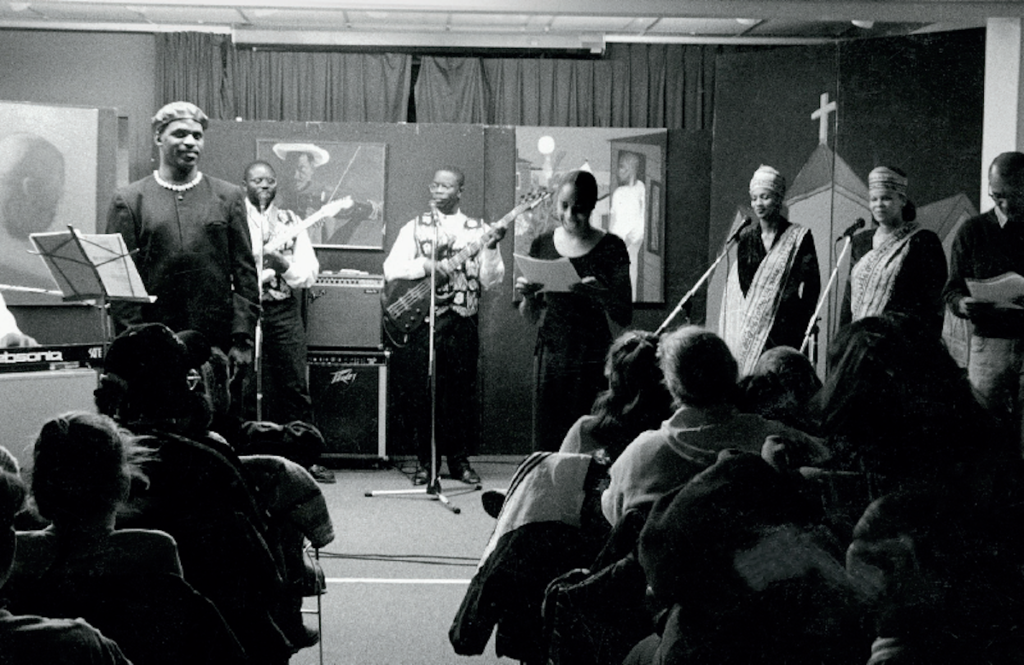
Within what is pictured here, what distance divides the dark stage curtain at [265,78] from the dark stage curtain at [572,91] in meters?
0.27

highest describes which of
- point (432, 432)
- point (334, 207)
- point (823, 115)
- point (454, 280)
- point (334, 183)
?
point (823, 115)

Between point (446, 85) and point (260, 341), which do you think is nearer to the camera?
point (260, 341)

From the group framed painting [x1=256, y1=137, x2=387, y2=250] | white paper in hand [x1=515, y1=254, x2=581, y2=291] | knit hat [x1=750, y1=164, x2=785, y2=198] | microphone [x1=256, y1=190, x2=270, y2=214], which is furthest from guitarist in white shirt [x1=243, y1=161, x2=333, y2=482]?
knit hat [x1=750, y1=164, x2=785, y2=198]

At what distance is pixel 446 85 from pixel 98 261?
3.79 metres

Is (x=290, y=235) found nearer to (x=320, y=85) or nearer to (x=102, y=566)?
(x=320, y=85)

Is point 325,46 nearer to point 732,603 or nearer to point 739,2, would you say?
point 739,2

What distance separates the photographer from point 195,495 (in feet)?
6.77

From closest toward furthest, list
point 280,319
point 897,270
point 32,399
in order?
point 32,399, point 897,270, point 280,319

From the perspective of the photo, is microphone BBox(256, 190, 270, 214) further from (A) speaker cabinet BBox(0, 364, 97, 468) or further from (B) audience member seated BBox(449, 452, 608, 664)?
(B) audience member seated BBox(449, 452, 608, 664)

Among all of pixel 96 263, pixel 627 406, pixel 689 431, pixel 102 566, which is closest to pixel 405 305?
pixel 96 263

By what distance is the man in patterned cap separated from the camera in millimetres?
3994

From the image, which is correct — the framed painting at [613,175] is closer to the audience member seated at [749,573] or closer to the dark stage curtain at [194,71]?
the dark stage curtain at [194,71]

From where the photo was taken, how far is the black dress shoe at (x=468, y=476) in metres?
6.09

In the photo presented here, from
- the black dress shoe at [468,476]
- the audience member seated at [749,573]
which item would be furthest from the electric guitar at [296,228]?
the audience member seated at [749,573]
